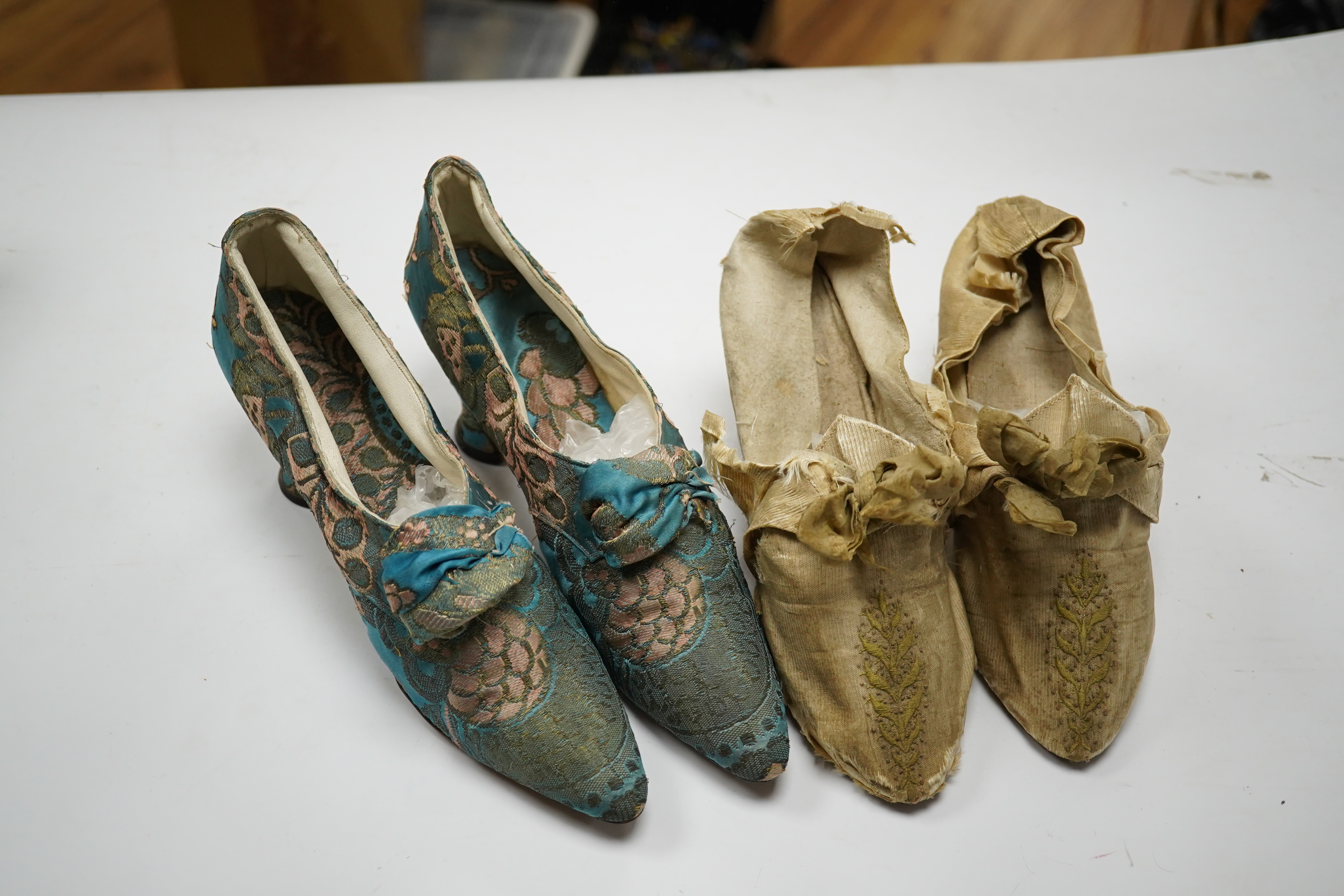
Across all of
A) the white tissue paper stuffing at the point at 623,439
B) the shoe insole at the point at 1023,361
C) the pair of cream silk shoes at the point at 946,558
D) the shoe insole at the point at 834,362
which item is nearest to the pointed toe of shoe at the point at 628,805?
the pair of cream silk shoes at the point at 946,558

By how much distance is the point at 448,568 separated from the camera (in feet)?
2.56

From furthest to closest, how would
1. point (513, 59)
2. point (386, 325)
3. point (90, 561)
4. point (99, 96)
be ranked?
point (513, 59) → point (99, 96) → point (386, 325) → point (90, 561)

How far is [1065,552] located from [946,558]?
0.39 feet

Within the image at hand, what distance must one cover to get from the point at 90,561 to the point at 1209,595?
1.18m

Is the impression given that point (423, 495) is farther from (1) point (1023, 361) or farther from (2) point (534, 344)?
(1) point (1023, 361)

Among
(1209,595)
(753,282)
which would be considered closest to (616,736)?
(753,282)

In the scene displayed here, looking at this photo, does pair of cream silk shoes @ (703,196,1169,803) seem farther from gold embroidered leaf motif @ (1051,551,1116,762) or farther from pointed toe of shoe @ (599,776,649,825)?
pointed toe of shoe @ (599,776,649,825)

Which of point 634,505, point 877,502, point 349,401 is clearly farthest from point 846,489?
point 349,401

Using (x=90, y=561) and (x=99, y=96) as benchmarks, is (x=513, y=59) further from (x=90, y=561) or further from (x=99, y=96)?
(x=90, y=561)

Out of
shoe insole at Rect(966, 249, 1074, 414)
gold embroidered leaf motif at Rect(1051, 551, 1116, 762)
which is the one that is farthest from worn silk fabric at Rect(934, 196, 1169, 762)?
shoe insole at Rect(966, 249, 1074, 414)

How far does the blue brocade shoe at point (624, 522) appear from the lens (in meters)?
0.85

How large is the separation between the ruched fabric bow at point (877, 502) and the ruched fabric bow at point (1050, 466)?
5 cm

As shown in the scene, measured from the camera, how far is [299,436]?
34.6 inches

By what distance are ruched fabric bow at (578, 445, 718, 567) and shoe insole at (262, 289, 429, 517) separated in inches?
9.3
